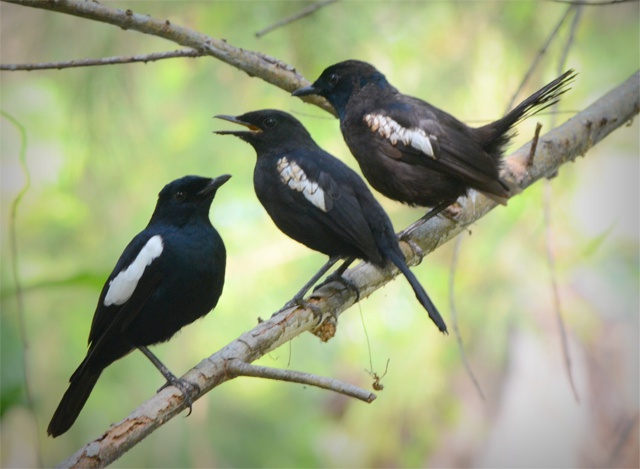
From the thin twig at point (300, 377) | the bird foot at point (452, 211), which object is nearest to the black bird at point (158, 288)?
the thin twig at point (300, 377)

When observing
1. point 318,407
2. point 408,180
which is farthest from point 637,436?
point 408,180

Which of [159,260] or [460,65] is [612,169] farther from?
[159,260]

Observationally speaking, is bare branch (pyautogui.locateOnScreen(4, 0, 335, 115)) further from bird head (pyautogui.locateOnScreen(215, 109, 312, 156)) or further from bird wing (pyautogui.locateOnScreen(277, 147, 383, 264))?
bird wing (pyautogui.locateOnScreen(277, 147, 383, 264))

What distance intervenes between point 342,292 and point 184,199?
0.73 metres

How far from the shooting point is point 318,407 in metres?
7.21

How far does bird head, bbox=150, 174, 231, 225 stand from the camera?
308 centimetres

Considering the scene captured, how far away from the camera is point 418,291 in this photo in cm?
286

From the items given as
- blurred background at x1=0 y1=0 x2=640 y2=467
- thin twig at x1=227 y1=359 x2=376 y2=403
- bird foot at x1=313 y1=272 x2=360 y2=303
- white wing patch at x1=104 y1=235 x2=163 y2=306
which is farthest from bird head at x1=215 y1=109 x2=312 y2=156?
blurred background at x1=0 y1=0 x2=640 y2=467

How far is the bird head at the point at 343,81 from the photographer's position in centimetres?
382

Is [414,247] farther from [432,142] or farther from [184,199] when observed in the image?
[184,199]

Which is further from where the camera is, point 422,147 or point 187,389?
point 422,147

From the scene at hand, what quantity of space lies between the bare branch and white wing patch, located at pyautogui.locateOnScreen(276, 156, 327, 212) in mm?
529

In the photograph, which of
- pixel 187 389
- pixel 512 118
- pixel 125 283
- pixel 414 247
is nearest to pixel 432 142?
pixel 512 118

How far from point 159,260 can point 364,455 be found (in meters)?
4.30
